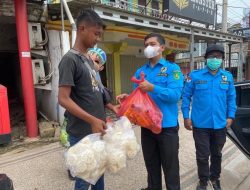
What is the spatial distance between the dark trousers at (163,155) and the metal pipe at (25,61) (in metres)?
3.84

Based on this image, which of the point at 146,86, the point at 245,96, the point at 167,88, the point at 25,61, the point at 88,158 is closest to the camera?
the point at 88,158

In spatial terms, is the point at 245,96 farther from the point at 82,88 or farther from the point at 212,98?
the point at 82,88

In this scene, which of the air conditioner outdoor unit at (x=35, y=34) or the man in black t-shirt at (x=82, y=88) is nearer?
the man in black t-shirt at (x=82, y=88)

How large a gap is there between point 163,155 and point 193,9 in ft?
39.3

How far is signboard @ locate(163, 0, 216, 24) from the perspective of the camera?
12200mm

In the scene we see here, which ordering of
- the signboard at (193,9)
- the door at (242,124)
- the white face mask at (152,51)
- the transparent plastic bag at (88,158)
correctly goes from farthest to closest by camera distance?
the signboard at (193,9) < the door at (242,124) < the white face mask at (152,51) < the transparent plastic bag at (88,158)

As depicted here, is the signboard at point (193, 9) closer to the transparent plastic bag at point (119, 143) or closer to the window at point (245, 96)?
the window at point (245, 96)

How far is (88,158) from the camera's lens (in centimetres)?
207

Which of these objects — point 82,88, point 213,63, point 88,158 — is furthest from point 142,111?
point 213,63

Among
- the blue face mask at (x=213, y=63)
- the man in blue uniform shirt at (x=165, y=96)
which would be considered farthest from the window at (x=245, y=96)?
the man in blue uniform shirt at (x=165, y=96)

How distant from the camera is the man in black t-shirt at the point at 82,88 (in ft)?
7.16

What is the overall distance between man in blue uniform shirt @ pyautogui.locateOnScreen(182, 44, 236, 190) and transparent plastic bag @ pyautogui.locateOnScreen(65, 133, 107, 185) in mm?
1673

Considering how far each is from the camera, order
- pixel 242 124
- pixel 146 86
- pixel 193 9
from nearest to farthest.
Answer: pixel 146 86
pixel 242 124
pixel 193 9

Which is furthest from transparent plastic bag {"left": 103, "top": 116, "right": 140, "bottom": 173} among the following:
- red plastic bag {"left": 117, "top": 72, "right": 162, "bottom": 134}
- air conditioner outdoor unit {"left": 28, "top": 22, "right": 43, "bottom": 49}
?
air conditioner outdoor unit {"left": 28, "top": 22, "right": 43, "bottom": 49}
